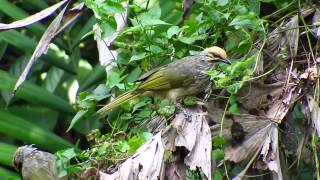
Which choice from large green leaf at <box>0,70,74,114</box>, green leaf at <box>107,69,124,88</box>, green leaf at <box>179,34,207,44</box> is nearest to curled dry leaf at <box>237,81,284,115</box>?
green leaf at <box>179,34,207,44</box>

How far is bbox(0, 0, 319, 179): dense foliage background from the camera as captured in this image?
3857 millimetres

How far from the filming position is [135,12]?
414cm

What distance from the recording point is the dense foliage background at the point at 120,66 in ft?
12.7

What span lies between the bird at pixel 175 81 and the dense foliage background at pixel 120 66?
4cm

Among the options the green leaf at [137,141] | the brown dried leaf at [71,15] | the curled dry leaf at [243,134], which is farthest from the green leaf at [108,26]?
the curled dry leaf at [243,134]

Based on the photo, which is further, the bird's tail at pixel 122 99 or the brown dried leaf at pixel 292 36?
the bird's tail at pixel 122 99

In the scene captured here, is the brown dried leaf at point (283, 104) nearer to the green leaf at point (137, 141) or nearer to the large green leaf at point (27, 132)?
the green leaf at point (137, 141)

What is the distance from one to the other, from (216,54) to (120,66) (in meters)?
0.51

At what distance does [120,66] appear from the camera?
4289mm

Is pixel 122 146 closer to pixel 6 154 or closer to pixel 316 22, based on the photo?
pixel 316 22

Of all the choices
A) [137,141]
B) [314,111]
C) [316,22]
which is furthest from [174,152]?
[316,22]

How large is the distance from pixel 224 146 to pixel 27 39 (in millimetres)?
2257

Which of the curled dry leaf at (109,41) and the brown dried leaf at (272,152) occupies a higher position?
the curled dry leaf at (109,41)

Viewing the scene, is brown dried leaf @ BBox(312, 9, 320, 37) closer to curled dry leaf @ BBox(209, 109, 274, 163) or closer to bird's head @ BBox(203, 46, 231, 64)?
bird's head @ BBox(203, 46, 231, 64)
